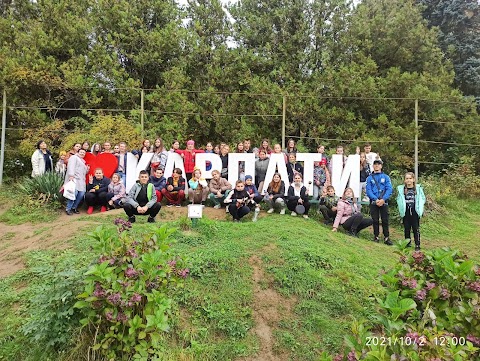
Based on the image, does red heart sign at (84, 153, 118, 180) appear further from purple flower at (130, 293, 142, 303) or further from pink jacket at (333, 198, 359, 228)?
purple flower at (130, 293, 142, 303)

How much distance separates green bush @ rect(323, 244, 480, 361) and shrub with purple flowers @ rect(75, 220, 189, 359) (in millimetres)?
1517

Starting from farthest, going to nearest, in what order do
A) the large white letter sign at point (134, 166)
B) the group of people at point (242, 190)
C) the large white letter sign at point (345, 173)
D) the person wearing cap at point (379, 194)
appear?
the large white letter sign at point (134, 166)
the large white letter sign at point (345, 173)
the person wearing cap at point (379, 194)
the group of people at point (242, 190)

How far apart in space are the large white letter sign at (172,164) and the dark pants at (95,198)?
1.38m

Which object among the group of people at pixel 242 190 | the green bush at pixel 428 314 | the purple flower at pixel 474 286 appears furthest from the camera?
the group of people at pixel 242 190

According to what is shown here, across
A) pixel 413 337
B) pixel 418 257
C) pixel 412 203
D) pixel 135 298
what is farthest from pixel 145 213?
pixel 413 337

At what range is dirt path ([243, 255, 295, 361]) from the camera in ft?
12.3

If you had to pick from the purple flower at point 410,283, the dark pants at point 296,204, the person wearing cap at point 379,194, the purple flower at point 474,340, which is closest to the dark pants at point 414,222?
the person wearing cap at point 379,194

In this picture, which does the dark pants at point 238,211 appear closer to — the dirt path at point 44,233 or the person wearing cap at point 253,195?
the person wearing cap at point 253,195

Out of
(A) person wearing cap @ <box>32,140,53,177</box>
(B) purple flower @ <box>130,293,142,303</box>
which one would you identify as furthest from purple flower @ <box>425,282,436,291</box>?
(A) person wearing cap @ <box>32,140,53,177</box>

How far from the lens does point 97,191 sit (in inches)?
323

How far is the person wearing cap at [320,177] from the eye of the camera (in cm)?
868

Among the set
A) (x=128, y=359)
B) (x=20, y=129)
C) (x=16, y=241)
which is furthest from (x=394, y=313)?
(x=20, y=129)

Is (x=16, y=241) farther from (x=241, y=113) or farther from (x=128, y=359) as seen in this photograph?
(x=241, y=113)

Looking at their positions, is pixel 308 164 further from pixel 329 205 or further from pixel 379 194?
pixel 379 194
